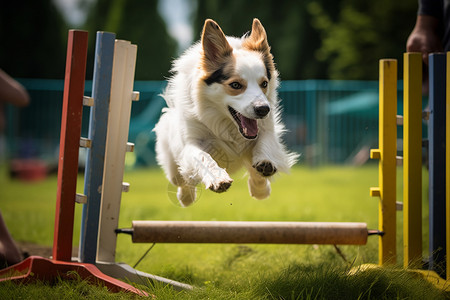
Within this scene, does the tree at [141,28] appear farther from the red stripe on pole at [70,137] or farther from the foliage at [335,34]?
the red stripe on pole at [70,137]

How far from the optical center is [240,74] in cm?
336

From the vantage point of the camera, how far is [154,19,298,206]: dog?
131 inches

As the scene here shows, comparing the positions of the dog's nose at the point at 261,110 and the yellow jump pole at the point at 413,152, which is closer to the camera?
the dog's nose at the point at 261,110

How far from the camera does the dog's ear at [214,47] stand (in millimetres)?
3318

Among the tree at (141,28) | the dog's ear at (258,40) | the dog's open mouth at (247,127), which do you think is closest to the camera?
the dog's open mouth at (247,127)

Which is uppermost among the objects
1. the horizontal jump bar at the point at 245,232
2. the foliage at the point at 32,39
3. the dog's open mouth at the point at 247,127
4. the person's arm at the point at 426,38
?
the foliage at the point at 32,39

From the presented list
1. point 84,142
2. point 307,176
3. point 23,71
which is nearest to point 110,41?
point 84,142

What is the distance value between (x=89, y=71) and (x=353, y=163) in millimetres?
9005

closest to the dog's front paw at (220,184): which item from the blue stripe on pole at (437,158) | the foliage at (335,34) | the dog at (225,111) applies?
the dog at (225,111)

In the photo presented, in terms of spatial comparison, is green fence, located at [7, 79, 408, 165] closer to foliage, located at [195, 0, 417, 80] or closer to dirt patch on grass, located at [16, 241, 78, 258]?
foliage, located at [195, 0, 417, 80]

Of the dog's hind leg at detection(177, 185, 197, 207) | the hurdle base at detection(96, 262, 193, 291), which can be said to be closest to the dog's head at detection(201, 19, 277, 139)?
the dog's hind leg at detection(177, 185, 197, 207)

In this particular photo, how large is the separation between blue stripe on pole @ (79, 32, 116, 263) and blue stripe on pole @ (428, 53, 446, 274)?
2.26 meters

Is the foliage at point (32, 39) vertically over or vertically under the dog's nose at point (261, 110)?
over

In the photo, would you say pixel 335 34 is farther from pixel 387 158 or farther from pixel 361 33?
pixel 387 158
